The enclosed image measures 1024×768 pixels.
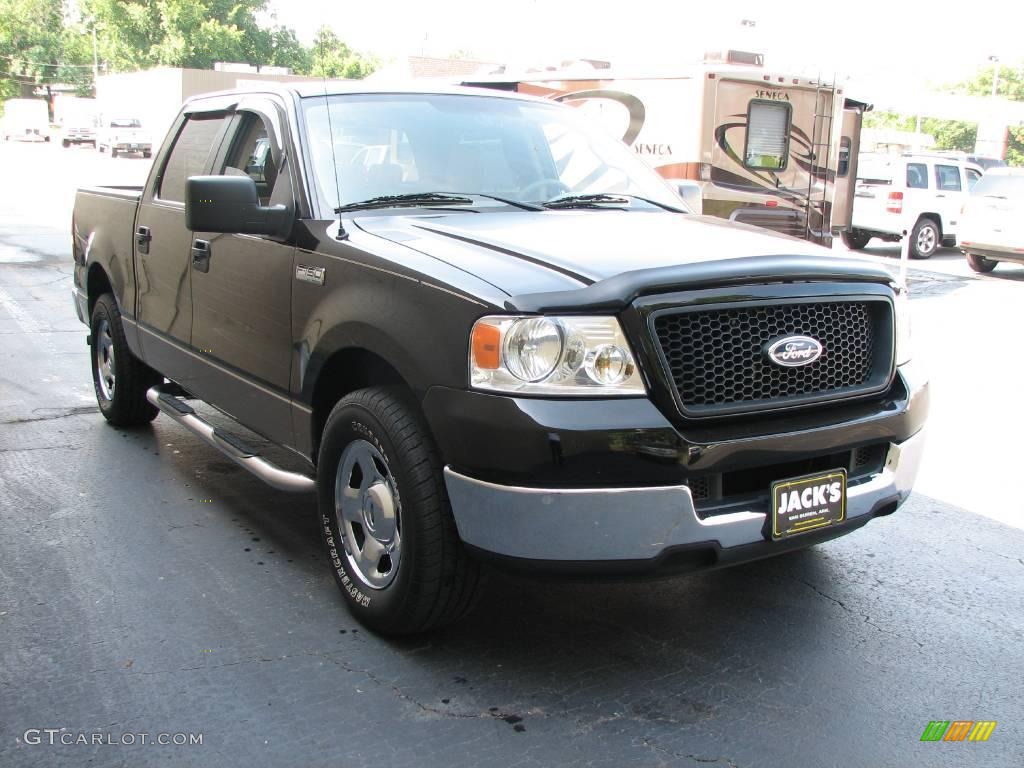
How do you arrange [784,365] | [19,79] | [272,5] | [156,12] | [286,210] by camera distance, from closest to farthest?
1. [784,365]
2. [286,210]
3. [156,12]
4. [272,5]
5. [19,79]

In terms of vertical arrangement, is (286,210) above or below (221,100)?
below

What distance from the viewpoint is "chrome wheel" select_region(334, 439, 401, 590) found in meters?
3.41

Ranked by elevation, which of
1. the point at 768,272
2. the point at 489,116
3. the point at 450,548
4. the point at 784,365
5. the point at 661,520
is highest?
the point at 489,116

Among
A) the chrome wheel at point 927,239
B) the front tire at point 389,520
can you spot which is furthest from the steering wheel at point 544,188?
the chrome wheel at point 927,239

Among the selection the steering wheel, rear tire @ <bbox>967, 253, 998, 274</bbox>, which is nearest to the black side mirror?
the steering wheel

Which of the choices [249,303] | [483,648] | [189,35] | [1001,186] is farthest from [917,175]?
[189,35]

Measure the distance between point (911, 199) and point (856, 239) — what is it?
1380 millimetres

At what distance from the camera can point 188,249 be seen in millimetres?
4801

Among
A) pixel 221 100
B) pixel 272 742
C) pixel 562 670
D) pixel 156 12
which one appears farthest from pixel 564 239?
pixel 156 12

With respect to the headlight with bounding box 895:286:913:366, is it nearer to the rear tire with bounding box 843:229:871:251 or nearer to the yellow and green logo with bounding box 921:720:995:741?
the yellow and green logo with bounding box 921:720:995:741

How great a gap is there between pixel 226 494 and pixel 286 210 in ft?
5.75

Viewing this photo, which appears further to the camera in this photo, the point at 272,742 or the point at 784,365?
the point at 784,365

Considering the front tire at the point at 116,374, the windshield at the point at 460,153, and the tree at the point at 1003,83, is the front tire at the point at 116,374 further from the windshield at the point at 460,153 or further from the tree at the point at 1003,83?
the tree at the point at 1003,83

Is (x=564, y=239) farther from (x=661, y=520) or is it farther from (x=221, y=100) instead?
(x=221, y=100)
